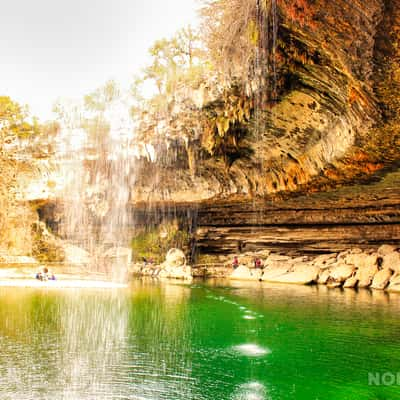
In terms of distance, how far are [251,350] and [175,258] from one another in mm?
18180

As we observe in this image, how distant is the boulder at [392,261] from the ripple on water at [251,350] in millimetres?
12323

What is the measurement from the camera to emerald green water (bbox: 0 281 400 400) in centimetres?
576

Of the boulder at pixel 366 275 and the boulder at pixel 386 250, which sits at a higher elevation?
the boulder at pixel 386 250

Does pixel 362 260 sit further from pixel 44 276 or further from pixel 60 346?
pixel 60 346

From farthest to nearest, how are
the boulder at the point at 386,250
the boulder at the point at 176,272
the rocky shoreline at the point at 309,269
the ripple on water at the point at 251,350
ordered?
the boulder at the point at 176,272
the boulder at the point at 386,250
the rocky shoreline at the point at 309,269
the ripple on water at the point at 251,350

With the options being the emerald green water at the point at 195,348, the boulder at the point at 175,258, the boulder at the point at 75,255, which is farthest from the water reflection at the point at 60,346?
the boulder at the point at 75,255

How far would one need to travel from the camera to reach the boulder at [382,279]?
709 inches

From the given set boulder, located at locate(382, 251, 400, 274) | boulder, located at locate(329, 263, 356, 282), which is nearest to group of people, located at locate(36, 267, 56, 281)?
boulder, located at locate(329, 263, 356, 282)

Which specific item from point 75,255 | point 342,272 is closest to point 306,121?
point 342,272

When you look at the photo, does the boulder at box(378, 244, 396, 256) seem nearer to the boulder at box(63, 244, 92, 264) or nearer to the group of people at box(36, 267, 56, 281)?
Answer: the group of people at box(36, 267, 56, 281)

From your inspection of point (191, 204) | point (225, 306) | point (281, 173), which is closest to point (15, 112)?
point (191, 204)

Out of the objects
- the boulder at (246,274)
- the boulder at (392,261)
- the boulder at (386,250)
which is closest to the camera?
the boulder at (392,261)

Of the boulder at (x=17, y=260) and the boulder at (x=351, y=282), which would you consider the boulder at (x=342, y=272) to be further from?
the boulder at (x=17, y=260)

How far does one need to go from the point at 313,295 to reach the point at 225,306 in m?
4.39
